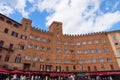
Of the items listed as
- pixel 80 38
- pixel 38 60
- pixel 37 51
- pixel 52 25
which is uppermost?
pixel 52 25

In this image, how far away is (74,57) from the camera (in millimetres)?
42719

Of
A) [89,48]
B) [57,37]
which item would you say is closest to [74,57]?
[89,48]

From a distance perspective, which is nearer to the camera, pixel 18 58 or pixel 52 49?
pixel 18 58

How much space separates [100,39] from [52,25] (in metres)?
21.9

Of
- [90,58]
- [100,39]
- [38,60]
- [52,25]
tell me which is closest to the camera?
[38,60]

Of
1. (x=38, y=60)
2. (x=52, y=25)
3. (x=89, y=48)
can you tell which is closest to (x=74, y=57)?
(x=89, y=48)

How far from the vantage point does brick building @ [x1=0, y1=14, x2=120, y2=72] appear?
1298 inches

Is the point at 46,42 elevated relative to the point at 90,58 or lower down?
elevated

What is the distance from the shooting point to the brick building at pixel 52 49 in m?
33.0

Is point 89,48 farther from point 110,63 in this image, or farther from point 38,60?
point 38,60

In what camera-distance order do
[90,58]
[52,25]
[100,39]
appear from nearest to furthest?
[90,58] < [100,39] < [52,25]

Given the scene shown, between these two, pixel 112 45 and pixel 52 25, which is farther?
pixel 52 25

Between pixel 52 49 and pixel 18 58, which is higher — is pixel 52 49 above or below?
above

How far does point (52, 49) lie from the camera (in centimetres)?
4184
